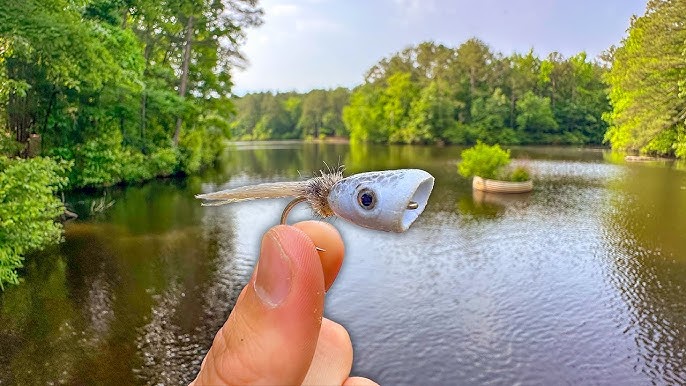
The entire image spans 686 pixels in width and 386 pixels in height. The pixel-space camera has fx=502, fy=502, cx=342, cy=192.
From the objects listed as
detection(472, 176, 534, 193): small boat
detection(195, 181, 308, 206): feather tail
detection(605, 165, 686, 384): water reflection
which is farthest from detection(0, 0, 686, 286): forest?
detection(472, 176, 534, 193): small boat

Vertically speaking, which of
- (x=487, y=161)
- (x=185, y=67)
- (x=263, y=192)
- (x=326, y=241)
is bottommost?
(x=487, y=161)

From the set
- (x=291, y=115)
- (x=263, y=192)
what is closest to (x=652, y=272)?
(x=263, y=192)

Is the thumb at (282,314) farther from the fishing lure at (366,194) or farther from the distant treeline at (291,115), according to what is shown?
the distant treeline at (291,115)

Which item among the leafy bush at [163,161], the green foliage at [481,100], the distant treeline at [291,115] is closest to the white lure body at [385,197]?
the leafy bush at [163,161]

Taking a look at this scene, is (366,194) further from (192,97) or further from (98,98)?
(192,97)

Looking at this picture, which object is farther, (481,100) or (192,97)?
(481,100)

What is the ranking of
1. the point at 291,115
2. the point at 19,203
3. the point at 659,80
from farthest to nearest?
the point at 291,115 → the point at 659,80 → the point at 19,203
